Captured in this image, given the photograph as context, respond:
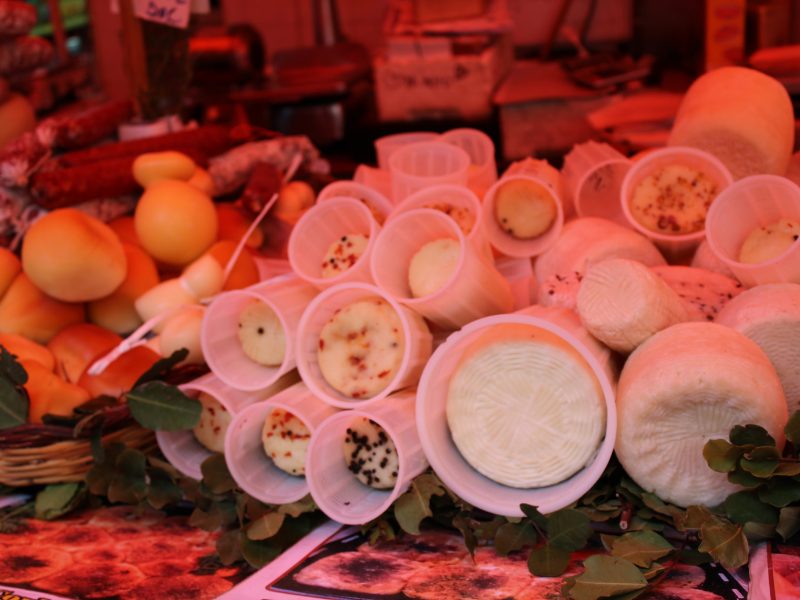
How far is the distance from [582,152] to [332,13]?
8.96ft

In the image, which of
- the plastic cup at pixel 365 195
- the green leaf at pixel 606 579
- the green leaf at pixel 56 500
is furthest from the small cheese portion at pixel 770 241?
the green leaf at pixel 56 500

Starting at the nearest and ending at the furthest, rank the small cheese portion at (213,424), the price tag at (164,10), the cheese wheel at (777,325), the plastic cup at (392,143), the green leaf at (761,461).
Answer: the green leaf at (761,461) < the cheese wheel at (777,325) < the small cheese portion at (213,424) < the plastic cup at (392,143) < the price tag at (164,10)

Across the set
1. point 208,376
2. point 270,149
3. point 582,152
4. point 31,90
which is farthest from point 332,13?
point 208,376

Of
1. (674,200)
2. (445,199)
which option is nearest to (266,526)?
(445,199)

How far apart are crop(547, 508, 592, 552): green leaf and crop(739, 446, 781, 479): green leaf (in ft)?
0.69

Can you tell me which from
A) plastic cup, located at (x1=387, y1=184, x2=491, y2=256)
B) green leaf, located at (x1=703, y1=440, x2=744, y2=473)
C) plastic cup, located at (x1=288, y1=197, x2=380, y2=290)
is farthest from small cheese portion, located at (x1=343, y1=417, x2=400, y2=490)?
green leaf, located at (x1=703, y1=440, x2=744, y2=473)

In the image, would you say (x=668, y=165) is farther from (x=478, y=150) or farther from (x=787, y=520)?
(x=787, y=520)

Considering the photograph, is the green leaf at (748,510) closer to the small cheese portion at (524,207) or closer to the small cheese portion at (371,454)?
the small cheese portion at (371,454)

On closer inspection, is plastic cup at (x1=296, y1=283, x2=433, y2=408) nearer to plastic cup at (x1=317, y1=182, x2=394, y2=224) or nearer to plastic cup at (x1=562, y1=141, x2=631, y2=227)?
plastic cup at (x1=317, y1=182, x2=394, y2=224)

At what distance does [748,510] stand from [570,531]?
0.22 m

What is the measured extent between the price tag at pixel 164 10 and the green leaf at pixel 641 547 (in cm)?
168

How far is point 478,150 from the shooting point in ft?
6.15

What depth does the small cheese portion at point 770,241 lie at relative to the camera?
4.34ft

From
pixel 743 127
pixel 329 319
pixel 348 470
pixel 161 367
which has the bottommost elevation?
pixel 348 470
